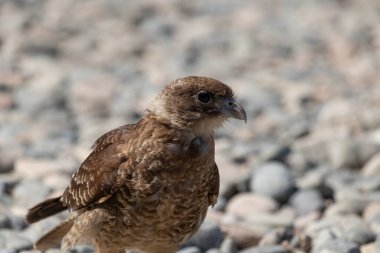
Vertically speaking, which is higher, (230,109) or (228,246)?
(230,109)

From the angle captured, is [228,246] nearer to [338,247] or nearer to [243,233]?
[243,233]

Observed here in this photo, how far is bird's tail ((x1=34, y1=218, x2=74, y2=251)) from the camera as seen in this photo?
691cm

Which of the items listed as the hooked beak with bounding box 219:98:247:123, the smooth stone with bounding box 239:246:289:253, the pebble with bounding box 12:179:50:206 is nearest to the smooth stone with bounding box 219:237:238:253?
the smooth stone with bounding box 239:246:289:253

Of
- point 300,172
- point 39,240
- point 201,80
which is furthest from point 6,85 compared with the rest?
point 201,80

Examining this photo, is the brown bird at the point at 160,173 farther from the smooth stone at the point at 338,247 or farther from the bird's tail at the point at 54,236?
the smooth stone at the point at 338,247

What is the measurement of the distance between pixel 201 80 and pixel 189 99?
166 mm

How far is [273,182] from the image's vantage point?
8.81 m

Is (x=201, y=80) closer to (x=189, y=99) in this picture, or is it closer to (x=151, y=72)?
(x=189, y=99)

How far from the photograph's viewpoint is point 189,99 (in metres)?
6.22

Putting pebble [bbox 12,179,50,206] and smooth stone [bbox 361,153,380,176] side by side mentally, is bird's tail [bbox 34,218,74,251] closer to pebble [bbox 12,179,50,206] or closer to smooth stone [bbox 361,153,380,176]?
pebble [bbox 12,179,50,206]

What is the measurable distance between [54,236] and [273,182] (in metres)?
2.61

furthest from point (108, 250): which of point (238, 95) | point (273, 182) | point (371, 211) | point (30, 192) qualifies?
point (238, 95)

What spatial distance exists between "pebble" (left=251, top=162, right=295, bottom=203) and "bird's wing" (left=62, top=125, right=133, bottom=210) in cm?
239

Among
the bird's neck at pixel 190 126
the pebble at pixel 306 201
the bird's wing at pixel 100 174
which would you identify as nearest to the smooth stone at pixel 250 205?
the pebble at pixel 306 201
